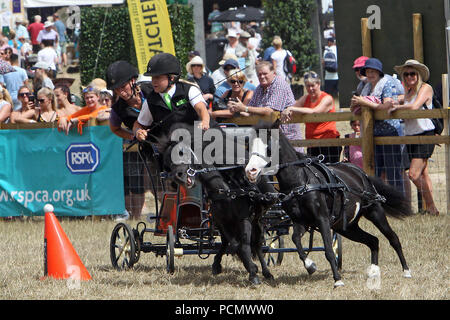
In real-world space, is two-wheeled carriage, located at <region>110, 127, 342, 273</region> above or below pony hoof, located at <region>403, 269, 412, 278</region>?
above

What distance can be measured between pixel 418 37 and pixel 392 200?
13.7ft

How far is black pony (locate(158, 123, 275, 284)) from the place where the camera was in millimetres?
7863

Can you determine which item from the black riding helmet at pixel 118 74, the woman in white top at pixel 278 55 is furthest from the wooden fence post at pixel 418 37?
the woman in white top at pixel 278 55

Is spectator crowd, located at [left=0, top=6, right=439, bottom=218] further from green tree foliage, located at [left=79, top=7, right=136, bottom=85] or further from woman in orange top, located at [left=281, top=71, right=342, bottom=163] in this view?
green tree foliage, located at [left=79, top=7, right=136, bottom=85]

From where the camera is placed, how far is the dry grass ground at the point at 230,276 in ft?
24.6

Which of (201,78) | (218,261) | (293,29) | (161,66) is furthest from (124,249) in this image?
(293,29)

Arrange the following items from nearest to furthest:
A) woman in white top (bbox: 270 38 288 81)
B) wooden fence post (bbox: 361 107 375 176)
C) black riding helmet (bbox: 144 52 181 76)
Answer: black riding helmet (bbox: 144 52 181 76) → wooden fence post (bbox: 361 107 375 176) → woman in white top (bbox: 270 38 288 81)

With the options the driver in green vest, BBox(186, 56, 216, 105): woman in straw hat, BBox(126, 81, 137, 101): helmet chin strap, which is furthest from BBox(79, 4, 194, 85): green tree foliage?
the driver in green vest

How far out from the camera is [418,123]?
38.7 ft

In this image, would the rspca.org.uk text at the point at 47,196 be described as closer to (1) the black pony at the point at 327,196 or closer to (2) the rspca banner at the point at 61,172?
(2) the rspca banner at the point at 61,172

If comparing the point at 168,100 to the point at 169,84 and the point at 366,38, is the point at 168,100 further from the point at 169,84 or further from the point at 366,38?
the point at 366,38

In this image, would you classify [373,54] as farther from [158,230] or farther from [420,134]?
[158,230]

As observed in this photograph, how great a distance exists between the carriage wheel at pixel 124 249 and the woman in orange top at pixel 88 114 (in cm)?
352

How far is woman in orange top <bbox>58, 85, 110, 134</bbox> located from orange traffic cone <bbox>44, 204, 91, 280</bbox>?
182 inches
